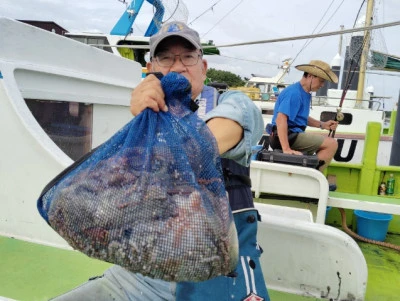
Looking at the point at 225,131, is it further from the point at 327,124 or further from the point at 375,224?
the point at 327,124

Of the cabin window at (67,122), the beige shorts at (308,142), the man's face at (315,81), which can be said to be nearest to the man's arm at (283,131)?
the beige shorts at (308,142)

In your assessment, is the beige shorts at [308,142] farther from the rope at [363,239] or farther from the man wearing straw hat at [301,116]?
the rope at [363,239]

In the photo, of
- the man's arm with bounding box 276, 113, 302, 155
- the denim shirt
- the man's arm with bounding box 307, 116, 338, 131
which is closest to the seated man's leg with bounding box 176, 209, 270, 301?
the denim shirt

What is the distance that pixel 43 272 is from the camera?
1.98 m

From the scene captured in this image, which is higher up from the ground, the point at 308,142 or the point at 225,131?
the point at 225,131

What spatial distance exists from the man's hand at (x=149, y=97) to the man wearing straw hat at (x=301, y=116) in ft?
8.22

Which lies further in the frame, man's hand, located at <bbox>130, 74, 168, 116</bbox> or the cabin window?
the cabin window

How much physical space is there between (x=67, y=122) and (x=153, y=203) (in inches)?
99.0

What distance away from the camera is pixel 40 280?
6.24 feet

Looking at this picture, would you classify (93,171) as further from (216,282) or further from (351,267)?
(351,267)

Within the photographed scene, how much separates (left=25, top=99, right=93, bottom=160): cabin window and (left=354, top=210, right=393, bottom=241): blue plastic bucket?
2777 mm

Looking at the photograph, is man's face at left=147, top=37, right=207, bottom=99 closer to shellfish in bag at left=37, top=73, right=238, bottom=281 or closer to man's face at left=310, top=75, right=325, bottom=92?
shellfish in bag at left=37, top=73, right=238, bottom=281

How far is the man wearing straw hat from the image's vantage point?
11.3 feet

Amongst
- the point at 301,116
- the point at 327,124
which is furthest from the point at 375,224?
the point at 301,116
